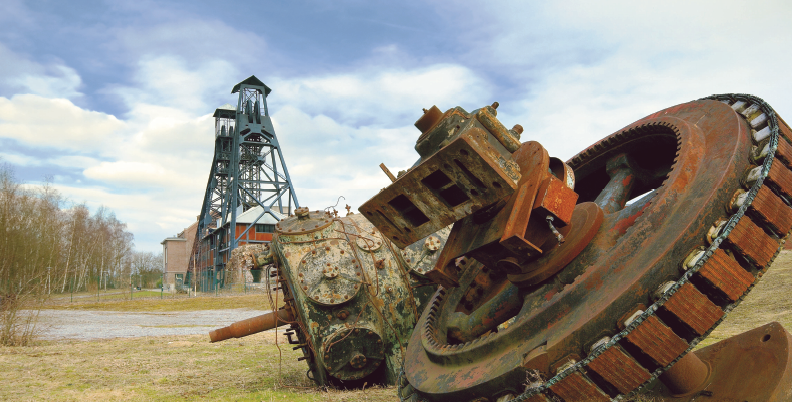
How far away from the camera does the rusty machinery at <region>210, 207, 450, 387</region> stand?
5406 millimetres

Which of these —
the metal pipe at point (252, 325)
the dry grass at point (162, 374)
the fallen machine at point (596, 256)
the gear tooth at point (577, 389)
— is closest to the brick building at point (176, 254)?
the dry grass at point (162, 374)

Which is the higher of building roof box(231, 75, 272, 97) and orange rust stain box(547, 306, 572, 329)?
building roof box(231, 75, 272, 97)

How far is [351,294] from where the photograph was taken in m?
5.48

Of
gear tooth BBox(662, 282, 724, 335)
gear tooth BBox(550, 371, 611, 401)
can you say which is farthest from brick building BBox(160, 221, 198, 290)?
gear tooth BBox(662, 282, 724, 335)

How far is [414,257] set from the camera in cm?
568

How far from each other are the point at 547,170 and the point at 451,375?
1360mm

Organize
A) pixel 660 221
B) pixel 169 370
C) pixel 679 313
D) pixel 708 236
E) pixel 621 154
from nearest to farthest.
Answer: pixel 679 313
pixel 708 236
pixel 660 221
pixel 621 154
pixel 169 370

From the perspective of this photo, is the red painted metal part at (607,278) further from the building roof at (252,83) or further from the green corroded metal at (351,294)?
the building roof at (252,83)

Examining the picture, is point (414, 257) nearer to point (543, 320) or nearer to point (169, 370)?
point (543, 320)

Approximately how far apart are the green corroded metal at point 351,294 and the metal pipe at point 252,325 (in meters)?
0.17

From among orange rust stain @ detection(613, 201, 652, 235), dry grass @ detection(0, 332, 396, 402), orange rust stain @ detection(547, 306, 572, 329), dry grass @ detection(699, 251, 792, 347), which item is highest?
orange rust stain @ detection(613, 201, 652, 235)

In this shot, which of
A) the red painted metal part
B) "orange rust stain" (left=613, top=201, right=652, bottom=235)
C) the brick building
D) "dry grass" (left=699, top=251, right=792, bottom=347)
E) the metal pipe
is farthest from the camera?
the brick building

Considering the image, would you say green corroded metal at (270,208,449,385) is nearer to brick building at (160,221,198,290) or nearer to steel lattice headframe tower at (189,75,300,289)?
steel lattice headframe tower at (189,75,300,289)

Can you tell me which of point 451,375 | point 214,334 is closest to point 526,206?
point 451,375
